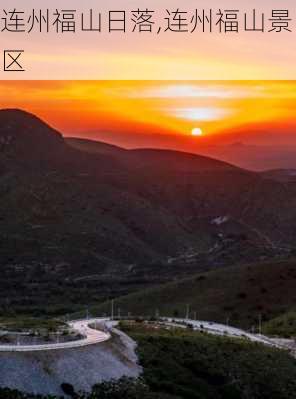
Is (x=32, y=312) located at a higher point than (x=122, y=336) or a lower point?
lower

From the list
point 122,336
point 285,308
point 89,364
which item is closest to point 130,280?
point 285,308

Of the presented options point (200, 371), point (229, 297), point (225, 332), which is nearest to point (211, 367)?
point (200, 371)

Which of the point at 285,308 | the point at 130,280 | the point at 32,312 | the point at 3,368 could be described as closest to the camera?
the point at 3,368

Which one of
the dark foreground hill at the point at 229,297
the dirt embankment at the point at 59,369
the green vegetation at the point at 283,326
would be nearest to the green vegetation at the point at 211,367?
the dirt embankment at the point at 59,369

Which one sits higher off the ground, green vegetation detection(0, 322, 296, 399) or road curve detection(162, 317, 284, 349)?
green vegetation detection(0, 322, 296, 399)

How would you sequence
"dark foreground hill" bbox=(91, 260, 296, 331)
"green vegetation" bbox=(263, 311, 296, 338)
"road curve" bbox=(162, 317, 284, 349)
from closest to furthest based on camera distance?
"road curve" bbox=(162, 317, 284, 349)
"green vegetation" bbox=(263, 311, 296, 338)
"dark foreground hill" bbox=(91, 260, 296, 331)

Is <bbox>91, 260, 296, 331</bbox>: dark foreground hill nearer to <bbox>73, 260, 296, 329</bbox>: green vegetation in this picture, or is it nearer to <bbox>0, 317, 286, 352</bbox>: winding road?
<bbox>73, 260, 296, 329</bbox>: green vegetation

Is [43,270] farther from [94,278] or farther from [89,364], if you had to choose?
[89,364]

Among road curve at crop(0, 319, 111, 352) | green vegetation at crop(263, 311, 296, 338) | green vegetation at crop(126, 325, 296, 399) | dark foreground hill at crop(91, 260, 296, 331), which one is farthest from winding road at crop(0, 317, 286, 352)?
dark foreground hill at crop(91, 260, 296, 331)
